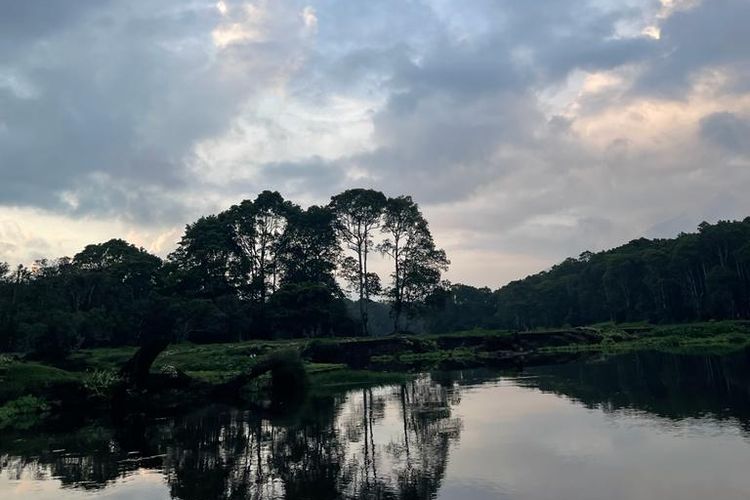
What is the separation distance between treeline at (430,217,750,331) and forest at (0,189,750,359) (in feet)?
0.89

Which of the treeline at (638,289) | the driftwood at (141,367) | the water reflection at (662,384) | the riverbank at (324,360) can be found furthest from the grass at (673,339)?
the driftwood at (141,367)

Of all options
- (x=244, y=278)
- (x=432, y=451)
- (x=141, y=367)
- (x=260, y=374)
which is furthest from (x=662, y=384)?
(x=244, y=278)

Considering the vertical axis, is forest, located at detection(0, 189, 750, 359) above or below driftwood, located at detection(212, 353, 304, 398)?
above

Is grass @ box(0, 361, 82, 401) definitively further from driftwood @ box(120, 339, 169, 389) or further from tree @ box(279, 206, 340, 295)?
tree @ box(279, 206, 340, 295)

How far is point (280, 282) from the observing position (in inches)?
3556

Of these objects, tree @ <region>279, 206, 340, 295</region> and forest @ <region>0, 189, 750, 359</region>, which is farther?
tree @ <region>279, 206, 340, 295</region>

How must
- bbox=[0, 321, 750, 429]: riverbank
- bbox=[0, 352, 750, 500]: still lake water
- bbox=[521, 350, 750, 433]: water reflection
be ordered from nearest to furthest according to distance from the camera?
1. bbox=[0, 352, 750, 500]: still lake water
2. bbox=[521, 350, 750, 433]: water reflection
3. bbox=[0, 321, 750, 429]: riverbank

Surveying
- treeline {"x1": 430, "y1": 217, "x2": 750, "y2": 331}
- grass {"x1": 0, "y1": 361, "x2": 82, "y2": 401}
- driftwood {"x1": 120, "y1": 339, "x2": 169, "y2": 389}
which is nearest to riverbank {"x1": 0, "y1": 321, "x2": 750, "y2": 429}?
grass {"x1": 0, "y1": 361, "x2": 82, "y2": 401}

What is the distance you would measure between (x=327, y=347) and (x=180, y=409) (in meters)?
30.5

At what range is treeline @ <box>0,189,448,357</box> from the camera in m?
72.1

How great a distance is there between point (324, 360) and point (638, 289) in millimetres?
75745

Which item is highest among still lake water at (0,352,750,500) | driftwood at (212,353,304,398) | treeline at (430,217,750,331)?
treeline at (430,217,750,331)

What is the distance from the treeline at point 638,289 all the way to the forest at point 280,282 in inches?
10.6

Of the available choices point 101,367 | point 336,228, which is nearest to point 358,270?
point 336,228
